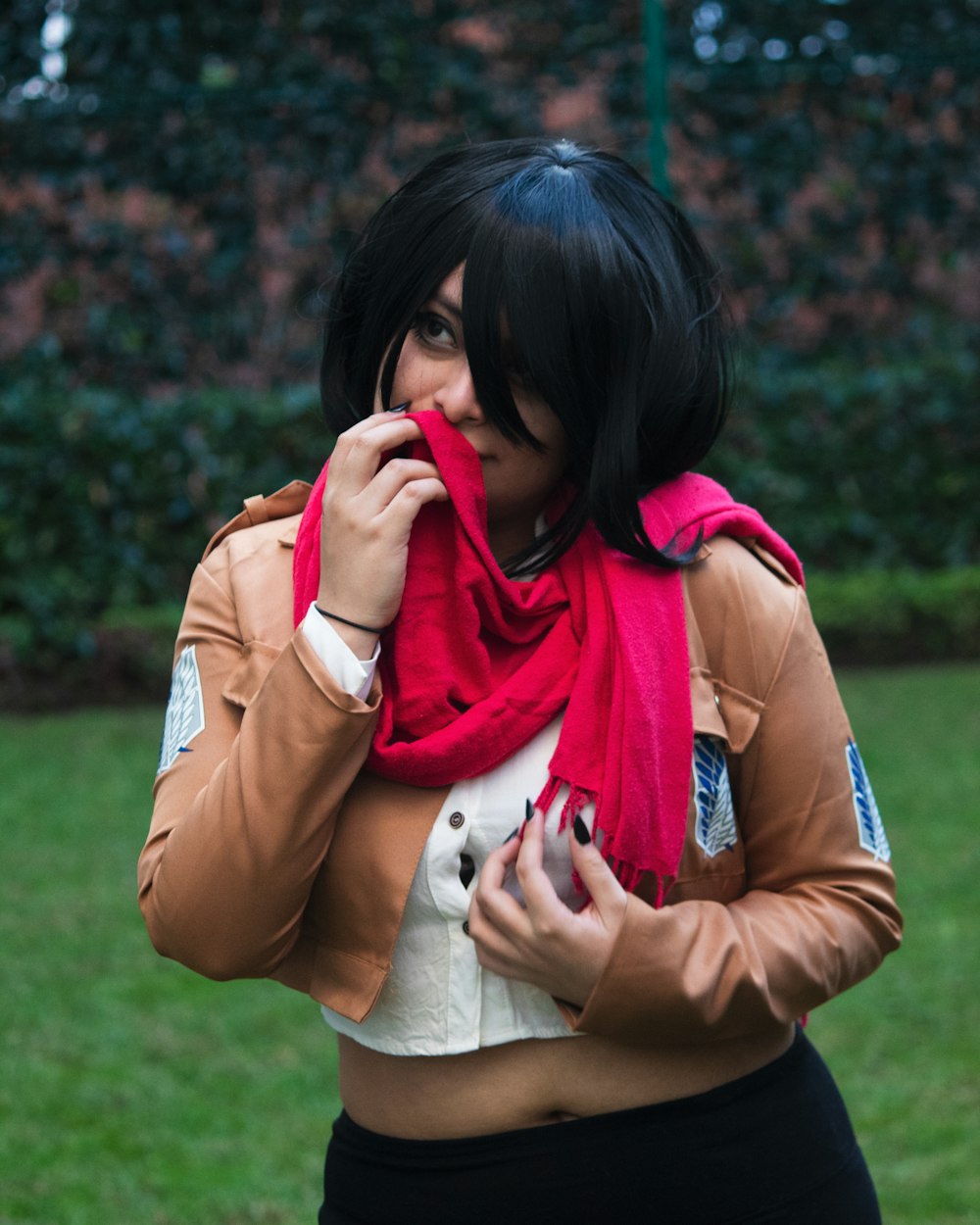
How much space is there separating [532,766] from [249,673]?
11.8 inches

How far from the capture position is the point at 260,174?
8.05 meters

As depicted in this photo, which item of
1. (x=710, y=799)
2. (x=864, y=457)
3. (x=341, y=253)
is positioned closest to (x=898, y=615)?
(x=864, y=457)

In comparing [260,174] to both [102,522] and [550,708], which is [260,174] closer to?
[102,522]

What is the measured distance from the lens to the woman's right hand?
1.47 metres

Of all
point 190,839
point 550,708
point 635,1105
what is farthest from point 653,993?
point 190,839

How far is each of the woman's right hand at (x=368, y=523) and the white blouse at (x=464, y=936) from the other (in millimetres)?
205

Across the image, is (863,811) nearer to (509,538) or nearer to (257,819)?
(509,538)

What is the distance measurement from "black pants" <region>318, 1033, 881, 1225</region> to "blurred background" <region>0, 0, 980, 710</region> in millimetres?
6083

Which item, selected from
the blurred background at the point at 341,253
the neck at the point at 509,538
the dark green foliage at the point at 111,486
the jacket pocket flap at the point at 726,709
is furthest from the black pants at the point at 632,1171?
the dark green foliage at the point at 111,486

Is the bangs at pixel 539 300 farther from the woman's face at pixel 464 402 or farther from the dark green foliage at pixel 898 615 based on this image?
the dark green foliage at pixel 898 615

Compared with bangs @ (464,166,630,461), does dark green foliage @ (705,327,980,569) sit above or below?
below

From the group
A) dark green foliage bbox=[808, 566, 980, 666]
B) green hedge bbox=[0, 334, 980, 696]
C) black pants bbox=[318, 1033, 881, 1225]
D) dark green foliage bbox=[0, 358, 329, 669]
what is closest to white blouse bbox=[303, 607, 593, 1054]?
black pants bbox=[318, 1033, 881, 1225]

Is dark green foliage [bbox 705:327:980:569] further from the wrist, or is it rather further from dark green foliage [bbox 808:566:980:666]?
the wrist

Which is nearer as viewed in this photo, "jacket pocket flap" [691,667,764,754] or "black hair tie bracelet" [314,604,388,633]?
"black hair tie bracelet" [314,604,388,633]
